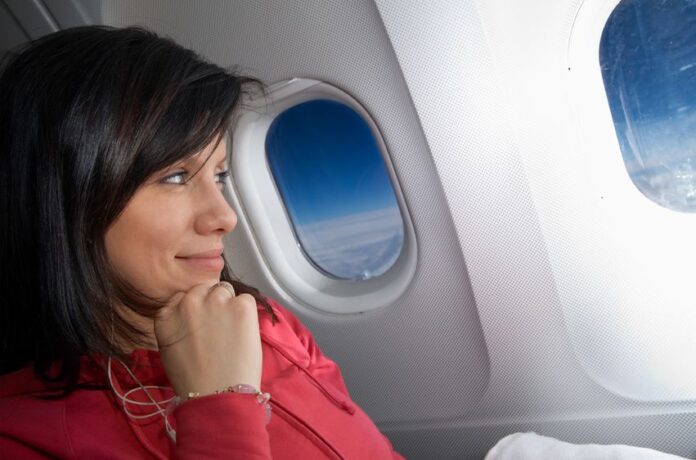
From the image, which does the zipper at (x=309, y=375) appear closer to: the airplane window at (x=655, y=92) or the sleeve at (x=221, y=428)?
the sleeve at (x=221, y=428)

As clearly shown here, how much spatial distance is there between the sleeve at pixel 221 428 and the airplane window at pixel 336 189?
111 cm

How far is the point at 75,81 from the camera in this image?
96 cm

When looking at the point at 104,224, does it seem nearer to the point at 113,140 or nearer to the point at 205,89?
the point at 113,140

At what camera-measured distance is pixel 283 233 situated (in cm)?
210

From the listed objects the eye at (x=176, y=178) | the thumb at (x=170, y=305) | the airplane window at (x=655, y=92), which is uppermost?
the eye at (x=176, y=178)

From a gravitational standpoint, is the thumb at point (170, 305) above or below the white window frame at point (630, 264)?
above

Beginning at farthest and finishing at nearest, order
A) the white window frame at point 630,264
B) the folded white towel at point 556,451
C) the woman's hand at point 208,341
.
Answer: the white window frame at point 630,264
the folded white towel at point 556,451
the woman's hand at point 208,341

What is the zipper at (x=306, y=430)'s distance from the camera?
1.10m

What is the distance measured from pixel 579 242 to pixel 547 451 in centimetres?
55

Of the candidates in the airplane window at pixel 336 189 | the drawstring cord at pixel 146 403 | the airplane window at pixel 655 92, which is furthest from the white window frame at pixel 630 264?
the drawstring cord at pixel 146 403

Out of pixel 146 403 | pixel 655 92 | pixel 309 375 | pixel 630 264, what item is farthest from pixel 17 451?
pixel 655 92

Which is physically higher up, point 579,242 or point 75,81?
point 75,81

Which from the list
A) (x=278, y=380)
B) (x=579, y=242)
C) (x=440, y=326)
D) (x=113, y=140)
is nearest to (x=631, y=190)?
(x=579, y=242)

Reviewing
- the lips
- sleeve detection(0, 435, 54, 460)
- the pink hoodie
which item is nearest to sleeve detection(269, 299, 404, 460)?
the pink hoodie
